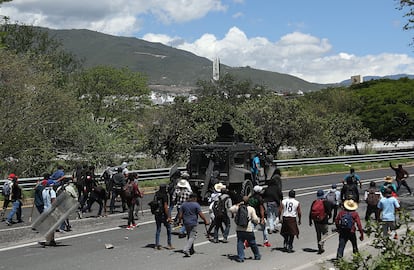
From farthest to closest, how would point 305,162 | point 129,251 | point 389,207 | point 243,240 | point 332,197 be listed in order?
point 305,162
point 332,197
point 389,207
point 129,251
point 243,240

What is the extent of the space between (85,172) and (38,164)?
10.6 metres

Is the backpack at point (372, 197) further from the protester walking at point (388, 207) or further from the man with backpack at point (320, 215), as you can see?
the man with backpack at point (320, 215)

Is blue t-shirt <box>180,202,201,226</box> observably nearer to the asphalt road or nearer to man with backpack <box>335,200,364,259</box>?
the asphalt road

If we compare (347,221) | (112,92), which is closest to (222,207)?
(347,221)

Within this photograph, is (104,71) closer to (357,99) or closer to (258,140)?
(258,140)

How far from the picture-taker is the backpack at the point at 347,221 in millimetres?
10961

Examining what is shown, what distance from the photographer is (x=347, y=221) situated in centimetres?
1097

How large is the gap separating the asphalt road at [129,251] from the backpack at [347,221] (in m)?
0.92

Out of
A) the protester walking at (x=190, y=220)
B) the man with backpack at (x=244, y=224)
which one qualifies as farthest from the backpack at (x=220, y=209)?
the man with backpack at (x=244, y=224)

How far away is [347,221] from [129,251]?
519cm

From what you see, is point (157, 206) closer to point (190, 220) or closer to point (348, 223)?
point (190, 220)

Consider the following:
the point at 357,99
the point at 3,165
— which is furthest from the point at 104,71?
the point at 3,165

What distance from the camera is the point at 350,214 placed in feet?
36.1

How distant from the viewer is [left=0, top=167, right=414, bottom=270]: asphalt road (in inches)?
444
